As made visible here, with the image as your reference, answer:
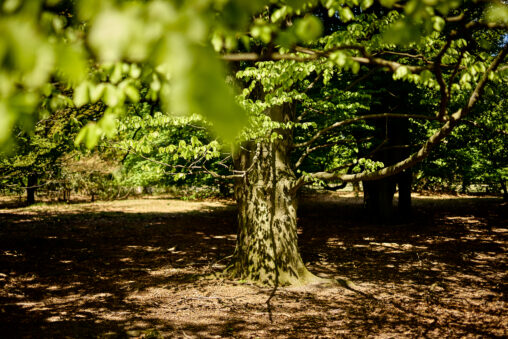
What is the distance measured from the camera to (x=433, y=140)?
479cm

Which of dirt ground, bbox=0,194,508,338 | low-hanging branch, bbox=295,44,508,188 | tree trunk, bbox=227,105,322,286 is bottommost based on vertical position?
dirt ground, bbox=0,194,508,338

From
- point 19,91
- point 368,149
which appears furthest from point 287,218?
point 368,149

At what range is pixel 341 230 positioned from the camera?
14.4m

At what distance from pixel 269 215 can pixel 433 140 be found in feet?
11.6

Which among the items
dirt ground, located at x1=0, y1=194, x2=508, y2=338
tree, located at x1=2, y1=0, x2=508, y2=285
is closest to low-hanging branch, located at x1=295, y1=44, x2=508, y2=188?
tree, located at x1=2, y1=0, x2=508, y2=285

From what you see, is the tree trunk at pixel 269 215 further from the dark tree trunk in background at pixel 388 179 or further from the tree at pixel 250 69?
the dark tree trunk in background at pixel 388 179

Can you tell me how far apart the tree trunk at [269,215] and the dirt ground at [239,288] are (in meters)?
0.43

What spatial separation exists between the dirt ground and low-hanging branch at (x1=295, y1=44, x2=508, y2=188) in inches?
95.4

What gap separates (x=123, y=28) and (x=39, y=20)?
1.91 ft

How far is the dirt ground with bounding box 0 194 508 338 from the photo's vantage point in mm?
5336

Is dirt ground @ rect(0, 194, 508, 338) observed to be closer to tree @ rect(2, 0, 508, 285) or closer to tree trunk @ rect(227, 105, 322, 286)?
tree trunk @ rect(227, 105, 322, 286)

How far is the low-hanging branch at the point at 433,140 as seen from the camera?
407 cm

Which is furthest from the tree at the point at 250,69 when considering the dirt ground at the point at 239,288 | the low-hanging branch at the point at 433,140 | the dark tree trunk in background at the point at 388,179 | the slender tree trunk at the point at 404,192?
the slender tree trunk at the point at 404,192

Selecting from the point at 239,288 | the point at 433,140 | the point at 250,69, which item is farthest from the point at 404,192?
the point at 250,69
